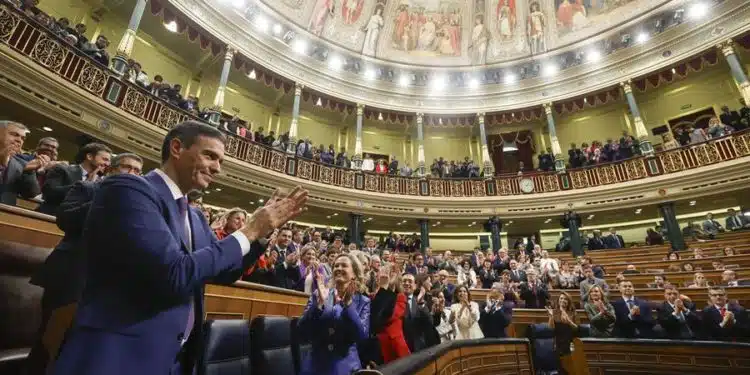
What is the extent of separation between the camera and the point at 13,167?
273 cm

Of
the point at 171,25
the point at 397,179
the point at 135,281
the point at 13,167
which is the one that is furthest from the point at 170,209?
the point at 397,179

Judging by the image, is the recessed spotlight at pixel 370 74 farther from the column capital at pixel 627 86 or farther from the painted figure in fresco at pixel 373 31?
the column capital at pixel 627 86

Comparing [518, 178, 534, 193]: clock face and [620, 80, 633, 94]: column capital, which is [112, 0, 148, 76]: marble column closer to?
[518, 178, 534, 193]: clock face

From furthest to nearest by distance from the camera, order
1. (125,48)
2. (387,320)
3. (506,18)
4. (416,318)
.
→ (506,18), (125,48), (416,318), (387,320)

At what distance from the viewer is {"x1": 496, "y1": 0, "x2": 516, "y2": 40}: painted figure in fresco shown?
16.0 meters

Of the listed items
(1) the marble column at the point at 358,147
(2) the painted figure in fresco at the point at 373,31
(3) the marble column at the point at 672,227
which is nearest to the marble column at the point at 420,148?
(1) the marble column at the point at 358,147

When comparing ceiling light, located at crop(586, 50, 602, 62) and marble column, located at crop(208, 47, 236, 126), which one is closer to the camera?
marble column, located at crop(208, 47, 236, 126)

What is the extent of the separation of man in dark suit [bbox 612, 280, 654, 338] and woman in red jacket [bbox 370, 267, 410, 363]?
398cm

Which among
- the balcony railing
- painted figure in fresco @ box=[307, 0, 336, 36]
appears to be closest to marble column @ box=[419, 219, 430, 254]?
the balcony railing

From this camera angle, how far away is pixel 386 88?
1545 centimetres

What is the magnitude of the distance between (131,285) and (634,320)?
20.0 feet

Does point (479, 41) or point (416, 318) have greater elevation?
point (479, 41)

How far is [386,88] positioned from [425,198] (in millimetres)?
5410

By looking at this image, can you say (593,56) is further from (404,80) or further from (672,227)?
(404,80)
